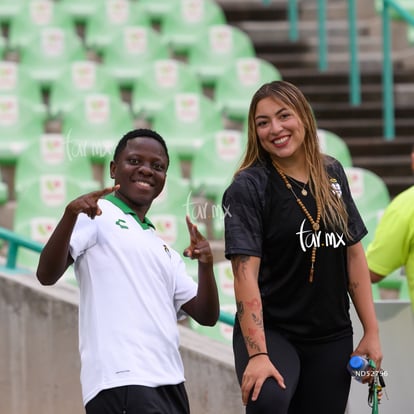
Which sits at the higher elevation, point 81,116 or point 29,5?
point 29,5

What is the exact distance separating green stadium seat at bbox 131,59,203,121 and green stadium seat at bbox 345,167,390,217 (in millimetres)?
1952

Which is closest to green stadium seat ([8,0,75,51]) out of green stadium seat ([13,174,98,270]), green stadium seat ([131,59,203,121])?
green stadium seat ([131,59,203,121])

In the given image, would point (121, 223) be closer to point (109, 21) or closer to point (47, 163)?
point (47, 163)

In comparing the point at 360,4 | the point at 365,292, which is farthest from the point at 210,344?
the point at 360,4

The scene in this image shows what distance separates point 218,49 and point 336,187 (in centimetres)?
649

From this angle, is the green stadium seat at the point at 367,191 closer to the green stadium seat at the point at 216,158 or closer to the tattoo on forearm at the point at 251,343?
the green stadium seat at the point at 216,158

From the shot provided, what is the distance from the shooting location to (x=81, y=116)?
8.12m

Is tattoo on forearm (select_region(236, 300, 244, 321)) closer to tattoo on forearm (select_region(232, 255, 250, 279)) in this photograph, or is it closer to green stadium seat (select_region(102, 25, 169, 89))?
tattoo on forearm (select_region(232, 255, 250, 279))

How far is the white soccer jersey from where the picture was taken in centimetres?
313

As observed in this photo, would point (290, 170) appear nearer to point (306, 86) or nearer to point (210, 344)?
point (210, 344)

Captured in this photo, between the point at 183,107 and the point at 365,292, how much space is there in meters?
5.16

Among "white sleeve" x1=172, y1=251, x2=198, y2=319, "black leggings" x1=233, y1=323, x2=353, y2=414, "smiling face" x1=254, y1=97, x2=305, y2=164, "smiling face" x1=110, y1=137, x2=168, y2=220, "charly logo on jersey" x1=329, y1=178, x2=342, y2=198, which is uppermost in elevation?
"smiling face" x1=254, y1=97, x2=305, y2=164

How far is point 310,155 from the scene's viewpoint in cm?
343

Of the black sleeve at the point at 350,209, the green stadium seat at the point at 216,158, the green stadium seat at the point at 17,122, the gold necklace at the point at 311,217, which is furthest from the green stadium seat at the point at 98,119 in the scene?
the gold necklace at the point at 311,217
